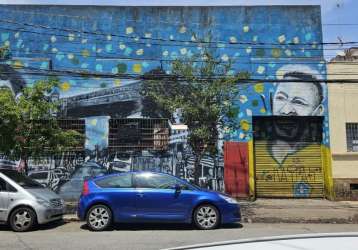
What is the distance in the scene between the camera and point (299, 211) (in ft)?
52.2

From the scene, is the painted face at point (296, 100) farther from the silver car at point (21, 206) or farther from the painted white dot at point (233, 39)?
the silver car at point (21, 206)

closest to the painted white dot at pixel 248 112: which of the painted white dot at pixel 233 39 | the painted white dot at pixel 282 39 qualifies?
the painted white dot at pixel 233 39

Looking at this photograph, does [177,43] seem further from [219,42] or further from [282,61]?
[282,61]

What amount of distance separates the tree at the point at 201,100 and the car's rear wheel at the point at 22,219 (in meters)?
5.95

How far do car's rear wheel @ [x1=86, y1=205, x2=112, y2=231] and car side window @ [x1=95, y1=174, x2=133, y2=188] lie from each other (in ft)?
2.11

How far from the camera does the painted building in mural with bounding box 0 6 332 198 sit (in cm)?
1939

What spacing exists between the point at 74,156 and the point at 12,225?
292 inches

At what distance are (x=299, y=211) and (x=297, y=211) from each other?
0.07 meters

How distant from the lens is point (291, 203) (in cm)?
1822

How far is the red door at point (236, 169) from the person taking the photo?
1919 cm

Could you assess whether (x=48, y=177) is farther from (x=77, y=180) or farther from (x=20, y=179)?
(x=20, y=179)

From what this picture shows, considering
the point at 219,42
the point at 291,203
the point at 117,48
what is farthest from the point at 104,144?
the point at 291,203

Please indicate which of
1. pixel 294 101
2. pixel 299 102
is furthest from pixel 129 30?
pixel 299 102

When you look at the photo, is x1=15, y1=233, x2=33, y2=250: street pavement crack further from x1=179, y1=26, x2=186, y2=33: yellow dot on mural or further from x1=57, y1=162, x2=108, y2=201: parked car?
x1=179, y1=26, x2=186, y2=33: yellow dot on mural
